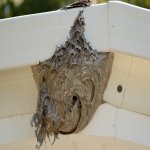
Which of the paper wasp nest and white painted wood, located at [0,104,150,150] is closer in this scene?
the paper wasp nest

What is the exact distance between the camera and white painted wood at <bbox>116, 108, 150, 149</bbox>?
317cm

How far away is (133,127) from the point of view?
3178 millimetres

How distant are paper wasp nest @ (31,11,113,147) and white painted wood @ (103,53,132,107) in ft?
0.28

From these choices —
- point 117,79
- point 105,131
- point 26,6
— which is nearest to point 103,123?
point 105,131

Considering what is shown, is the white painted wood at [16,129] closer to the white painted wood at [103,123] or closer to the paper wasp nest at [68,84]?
the paper wasp nest at [68,84]

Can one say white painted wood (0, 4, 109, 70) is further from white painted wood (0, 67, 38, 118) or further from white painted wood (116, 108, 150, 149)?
white painted wood (116, 108, 150, 149)

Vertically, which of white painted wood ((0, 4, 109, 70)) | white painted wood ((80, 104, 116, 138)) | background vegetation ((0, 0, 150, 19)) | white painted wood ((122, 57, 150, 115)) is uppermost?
white painted wood ((0, 4, 109, 70))

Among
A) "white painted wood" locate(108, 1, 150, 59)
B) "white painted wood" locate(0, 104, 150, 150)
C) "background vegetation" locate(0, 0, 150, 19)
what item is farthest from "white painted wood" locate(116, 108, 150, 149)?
"background vegetation" locate(0, 0, 150, 19)

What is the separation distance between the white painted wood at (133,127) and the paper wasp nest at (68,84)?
0.55 ft

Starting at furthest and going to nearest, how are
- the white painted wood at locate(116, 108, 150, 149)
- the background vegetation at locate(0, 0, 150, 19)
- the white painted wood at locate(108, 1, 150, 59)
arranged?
the background vegetation at locate(0, 0, 150, 19)
the white painted wood at locate(116, 108, 150, 149)
the white painted wood at locate(108, 1, 150, 59)

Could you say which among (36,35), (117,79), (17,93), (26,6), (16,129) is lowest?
A: (26,6)

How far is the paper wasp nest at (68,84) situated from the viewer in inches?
120

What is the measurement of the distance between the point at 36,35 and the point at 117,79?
16.8 inches

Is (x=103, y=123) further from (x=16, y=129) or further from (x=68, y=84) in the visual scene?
(x=16, y=129)
